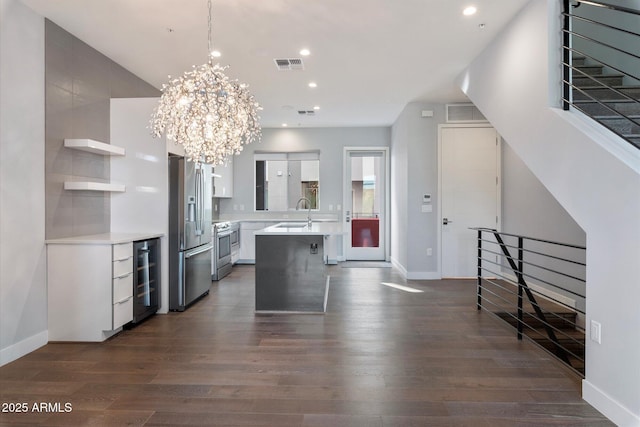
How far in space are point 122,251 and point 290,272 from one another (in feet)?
5.60

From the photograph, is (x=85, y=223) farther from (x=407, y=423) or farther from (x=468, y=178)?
(x=468, y=178)

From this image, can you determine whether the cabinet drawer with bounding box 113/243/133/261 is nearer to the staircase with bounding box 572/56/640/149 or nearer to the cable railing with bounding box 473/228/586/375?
the cable railing with bounding box 473/228/586/375

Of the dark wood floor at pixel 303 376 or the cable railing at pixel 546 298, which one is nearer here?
the dark wood floor at pixel 303 376

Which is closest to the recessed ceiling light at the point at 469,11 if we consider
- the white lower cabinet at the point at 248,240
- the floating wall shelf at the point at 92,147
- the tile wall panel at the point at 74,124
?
the floating wall shelf at the point at 92,147

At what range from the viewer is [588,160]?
2.24 m

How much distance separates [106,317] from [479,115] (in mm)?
5724

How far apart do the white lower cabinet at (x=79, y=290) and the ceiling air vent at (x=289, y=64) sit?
267 cm

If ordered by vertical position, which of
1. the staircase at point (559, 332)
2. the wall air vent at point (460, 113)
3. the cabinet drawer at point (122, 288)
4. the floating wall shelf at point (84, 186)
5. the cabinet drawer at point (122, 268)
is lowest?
the staircase at point (559, 332)

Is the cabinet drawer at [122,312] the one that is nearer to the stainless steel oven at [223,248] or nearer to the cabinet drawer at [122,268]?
the cabinet drawer at [122,268]

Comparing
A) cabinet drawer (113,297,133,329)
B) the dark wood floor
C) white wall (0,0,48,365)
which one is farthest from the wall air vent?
white wall (0,0,48,365)

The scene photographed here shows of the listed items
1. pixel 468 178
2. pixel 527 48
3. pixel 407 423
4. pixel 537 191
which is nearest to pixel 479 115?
pixel 468 178

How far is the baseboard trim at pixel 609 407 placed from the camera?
1.91m

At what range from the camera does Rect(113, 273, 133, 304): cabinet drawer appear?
324 centimetres

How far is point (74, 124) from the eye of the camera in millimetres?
3541
